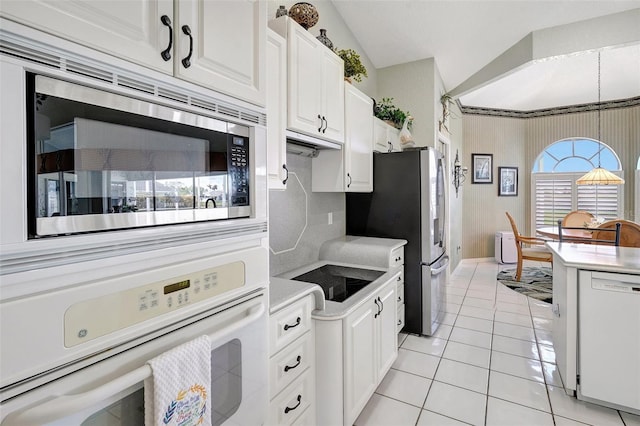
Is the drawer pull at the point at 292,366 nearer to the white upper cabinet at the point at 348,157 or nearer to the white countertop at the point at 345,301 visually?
the white countertop at the point at 345,301

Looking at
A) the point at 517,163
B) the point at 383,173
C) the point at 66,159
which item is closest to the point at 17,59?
the point at 66,159

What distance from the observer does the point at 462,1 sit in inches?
114

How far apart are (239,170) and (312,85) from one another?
3.63 feet

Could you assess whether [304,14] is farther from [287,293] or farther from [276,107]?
[287,293]

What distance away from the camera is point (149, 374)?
0.75m

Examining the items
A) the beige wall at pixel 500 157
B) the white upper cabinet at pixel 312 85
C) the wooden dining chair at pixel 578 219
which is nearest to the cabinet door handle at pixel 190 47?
the white upper cabinet at pixel 312 85

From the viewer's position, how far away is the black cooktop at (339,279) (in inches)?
78.0

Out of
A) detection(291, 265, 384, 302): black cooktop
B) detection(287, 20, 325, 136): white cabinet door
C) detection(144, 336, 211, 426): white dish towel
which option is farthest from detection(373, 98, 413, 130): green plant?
detection(144, 336, 211, 426): white dish towel

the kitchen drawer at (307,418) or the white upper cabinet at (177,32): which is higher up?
the white upper cabinet at (177,32)

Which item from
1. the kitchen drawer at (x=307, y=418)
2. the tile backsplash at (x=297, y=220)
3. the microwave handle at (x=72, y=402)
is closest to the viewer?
the microwave handle at (x=72, y=402)

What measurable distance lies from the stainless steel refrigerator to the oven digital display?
2.46 metres

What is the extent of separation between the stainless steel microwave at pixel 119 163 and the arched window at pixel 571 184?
23.8 feet

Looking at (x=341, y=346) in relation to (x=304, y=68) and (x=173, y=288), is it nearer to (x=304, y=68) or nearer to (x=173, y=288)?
(x=173, y=288)

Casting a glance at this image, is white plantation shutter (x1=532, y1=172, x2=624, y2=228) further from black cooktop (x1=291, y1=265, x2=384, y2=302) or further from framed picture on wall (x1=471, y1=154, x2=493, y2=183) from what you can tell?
black cooktop (x1=291, y1=265, x2=384, y2=302)
